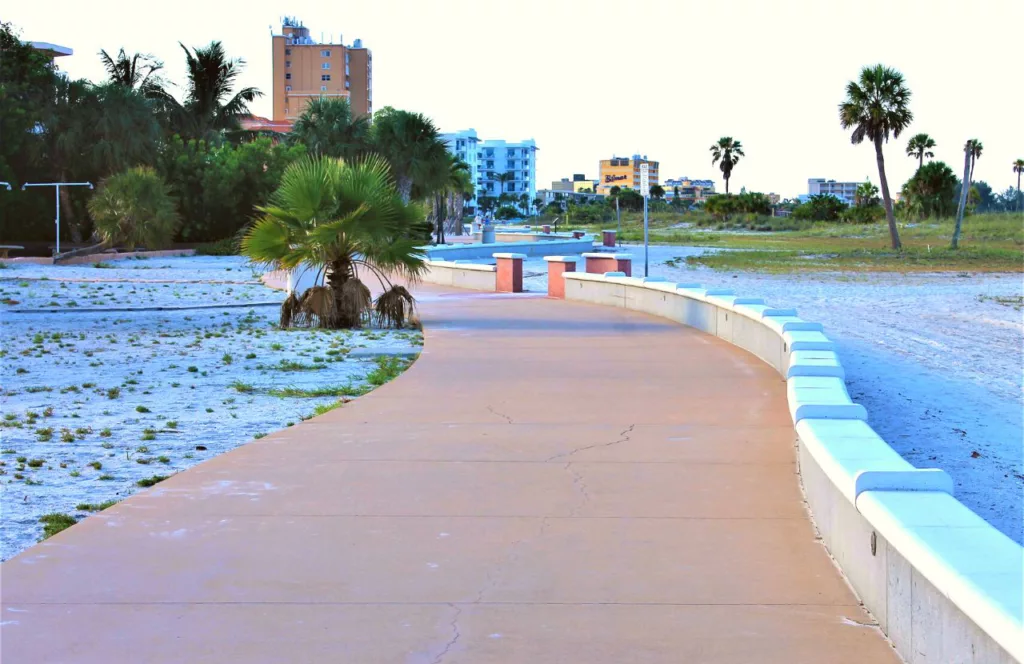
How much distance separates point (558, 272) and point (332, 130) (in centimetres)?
4297

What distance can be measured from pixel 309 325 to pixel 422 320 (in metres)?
1.77

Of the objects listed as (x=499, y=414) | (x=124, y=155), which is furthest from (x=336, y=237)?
(x=124, y=155)

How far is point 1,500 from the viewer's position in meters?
6.94

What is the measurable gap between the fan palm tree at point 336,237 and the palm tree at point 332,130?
43959 mm

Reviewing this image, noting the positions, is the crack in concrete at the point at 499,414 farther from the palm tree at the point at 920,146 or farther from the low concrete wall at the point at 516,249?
the palm tree at the point at 920,146

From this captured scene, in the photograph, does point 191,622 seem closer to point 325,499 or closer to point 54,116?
point 325,499

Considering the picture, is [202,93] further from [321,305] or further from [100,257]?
[321,305]

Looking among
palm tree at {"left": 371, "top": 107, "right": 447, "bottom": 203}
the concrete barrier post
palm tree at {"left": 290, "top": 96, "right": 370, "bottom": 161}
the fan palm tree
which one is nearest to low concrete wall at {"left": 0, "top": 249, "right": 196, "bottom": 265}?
palm tree at {"left": 371, "top": 107, "right": 447, "bottom": 203}

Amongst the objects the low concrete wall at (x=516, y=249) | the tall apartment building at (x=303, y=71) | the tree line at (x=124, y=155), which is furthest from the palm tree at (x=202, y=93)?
the tall apartment building at (x=303, y=71)

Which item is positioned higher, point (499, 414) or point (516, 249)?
point (516, 249)

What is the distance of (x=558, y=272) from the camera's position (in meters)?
23.2

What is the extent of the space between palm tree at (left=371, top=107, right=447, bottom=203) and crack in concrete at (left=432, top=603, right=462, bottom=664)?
51.7 meters

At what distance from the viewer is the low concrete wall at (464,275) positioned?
26000mm

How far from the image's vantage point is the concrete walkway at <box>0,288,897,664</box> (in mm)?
4551
